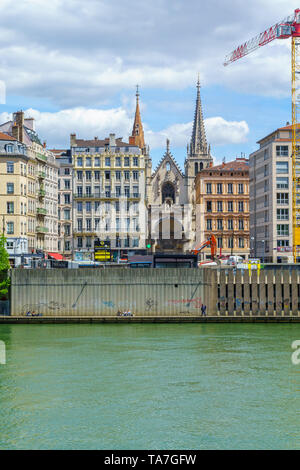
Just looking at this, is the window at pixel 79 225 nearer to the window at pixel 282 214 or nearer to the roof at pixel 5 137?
the roof at pixel 5 137

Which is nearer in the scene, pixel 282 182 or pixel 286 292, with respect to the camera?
pixel 286 292

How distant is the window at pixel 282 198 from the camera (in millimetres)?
102250

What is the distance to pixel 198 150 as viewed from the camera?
622ft

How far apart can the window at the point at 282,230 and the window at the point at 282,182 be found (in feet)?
18.0

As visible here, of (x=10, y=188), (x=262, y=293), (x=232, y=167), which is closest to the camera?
(x=262, y=293)

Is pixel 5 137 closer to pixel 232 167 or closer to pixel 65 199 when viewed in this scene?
pixel 65 199

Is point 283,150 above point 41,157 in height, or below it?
above

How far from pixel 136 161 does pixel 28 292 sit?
55.9 m

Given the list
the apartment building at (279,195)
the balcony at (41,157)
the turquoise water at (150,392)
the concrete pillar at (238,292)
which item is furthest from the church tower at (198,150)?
the turquoise water at (150,392)

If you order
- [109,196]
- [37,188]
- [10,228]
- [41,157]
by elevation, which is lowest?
[10,228]

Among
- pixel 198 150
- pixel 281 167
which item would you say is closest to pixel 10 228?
pixel 281 167

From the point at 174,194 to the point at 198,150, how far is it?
20.3 metres

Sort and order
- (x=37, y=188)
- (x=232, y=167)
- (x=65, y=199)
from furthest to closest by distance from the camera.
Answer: (x=232, y=167)
(x=65, y=199)
(x=37, y=188)
